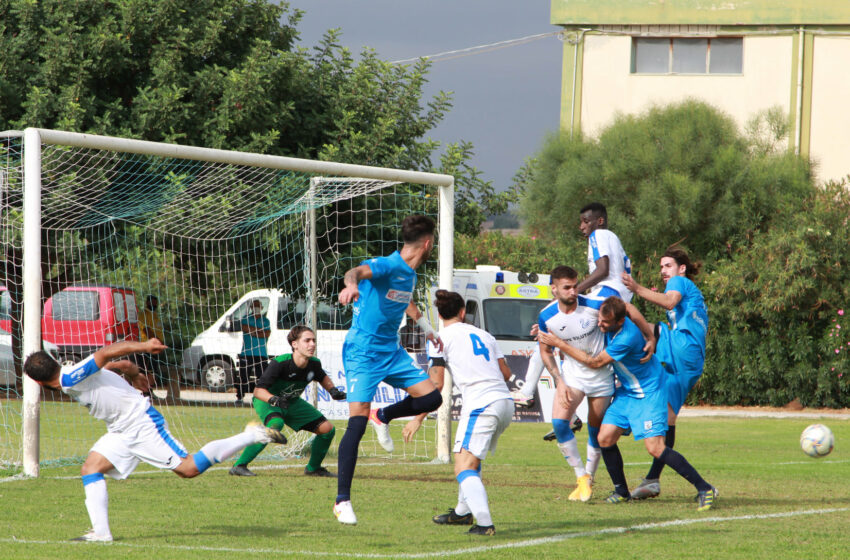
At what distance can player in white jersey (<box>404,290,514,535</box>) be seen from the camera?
21.9 feet

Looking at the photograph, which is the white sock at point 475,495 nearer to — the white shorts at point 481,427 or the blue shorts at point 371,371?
the white shorts at point 481,427

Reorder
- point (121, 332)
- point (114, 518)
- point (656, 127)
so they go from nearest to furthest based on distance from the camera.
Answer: point (114, 518), point (121, 332), point (656, 127)

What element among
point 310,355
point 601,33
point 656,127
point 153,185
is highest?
point 601,33

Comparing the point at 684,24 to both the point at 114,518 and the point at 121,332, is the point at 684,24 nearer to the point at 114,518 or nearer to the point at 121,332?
the point at 121,332

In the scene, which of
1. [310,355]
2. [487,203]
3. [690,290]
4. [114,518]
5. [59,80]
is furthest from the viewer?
[487,203]

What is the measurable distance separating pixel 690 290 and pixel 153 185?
8055 millimetres

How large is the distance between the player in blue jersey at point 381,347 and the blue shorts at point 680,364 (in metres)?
2.30

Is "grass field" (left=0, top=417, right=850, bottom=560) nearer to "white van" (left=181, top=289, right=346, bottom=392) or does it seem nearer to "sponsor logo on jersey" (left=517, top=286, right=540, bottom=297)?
"white van" (left=181, top=289, right=346, bottom=392)

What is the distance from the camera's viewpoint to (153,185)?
563 inches

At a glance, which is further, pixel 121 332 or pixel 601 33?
pixel 601 33

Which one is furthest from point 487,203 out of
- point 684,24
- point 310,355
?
point 684,24

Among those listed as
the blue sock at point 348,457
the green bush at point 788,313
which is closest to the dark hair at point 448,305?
the blue sock at point 348,457

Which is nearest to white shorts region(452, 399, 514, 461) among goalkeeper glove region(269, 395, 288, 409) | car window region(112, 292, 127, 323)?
goalkeeper glove region(269, 395, 288, 409)

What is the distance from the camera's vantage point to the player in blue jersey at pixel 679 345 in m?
8.69
